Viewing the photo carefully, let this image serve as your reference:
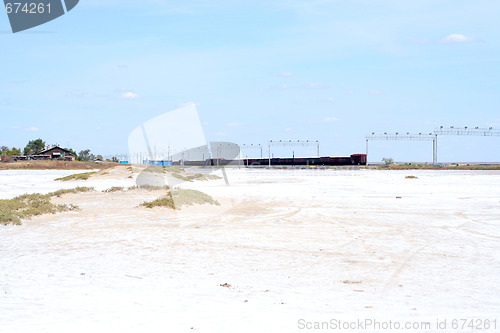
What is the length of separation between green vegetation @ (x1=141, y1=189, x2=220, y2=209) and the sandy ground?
1.29 m

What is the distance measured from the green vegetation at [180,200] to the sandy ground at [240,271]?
4.24ft

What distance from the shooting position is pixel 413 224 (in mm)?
14844

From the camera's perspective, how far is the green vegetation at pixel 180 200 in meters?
18.1

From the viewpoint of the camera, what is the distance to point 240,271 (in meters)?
8.66

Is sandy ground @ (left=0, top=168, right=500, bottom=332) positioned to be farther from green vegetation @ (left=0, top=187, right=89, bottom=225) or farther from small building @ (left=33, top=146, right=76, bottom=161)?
small building @ (left=33, top=146, right=76, bottom=161)

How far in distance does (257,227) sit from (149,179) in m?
21.7

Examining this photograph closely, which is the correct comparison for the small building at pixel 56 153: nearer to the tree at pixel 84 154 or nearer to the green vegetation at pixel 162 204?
the tree at pixel 84 154

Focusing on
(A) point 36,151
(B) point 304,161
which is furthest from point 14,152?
(B) point 304,161

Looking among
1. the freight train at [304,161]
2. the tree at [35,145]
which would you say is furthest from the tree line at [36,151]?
the freight train at [304,161]

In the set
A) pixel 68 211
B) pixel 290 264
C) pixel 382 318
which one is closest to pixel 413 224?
pixel 290 264

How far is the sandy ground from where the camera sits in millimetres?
6074

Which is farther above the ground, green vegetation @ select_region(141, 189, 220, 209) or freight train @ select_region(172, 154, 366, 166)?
freight train @ select_region(172, 154, 366, 166)

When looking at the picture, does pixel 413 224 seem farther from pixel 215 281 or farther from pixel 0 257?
pixel 0 257

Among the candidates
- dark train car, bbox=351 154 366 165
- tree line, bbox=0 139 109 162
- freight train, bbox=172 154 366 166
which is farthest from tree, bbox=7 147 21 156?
dark train car, bbox=351 154 366 165
